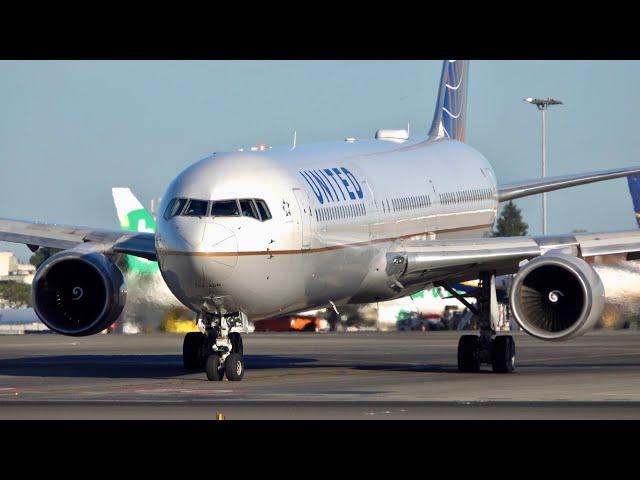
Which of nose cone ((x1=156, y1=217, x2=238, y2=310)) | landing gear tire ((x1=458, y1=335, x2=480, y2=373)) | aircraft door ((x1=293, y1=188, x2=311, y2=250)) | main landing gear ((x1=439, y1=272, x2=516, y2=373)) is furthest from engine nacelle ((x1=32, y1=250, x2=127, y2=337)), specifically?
main landing gear ((x1=439, y1=272, x2=516, y2=373))

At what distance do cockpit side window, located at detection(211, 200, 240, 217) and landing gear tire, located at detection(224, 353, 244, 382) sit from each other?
2568 mm

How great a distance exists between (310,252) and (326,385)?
2565 mm

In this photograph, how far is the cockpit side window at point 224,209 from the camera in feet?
80.7

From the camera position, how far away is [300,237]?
2600cm

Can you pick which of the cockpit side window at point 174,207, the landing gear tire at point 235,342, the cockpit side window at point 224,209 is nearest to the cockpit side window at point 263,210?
the cockpit side window at point 224,209

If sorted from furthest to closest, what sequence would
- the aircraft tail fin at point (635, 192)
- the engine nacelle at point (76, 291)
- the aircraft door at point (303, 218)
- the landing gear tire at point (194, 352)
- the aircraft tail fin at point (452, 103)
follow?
the aircraft tail fin at point (635, 192) < the aircraft tail fin at point (452, 103) < the landing gear tire at point (194, 352) < the engine nacelle at point (76, 291) < the aircraft door at point (303, 218)

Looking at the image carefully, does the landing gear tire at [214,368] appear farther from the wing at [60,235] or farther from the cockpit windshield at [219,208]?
the wing at [60,235]

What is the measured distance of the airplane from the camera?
81.0 feet

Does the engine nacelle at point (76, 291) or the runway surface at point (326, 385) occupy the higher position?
the engine nacelle at point (76, 291)

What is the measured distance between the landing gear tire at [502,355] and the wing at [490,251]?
1.54 meters

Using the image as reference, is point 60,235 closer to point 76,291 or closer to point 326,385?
point 76,291
